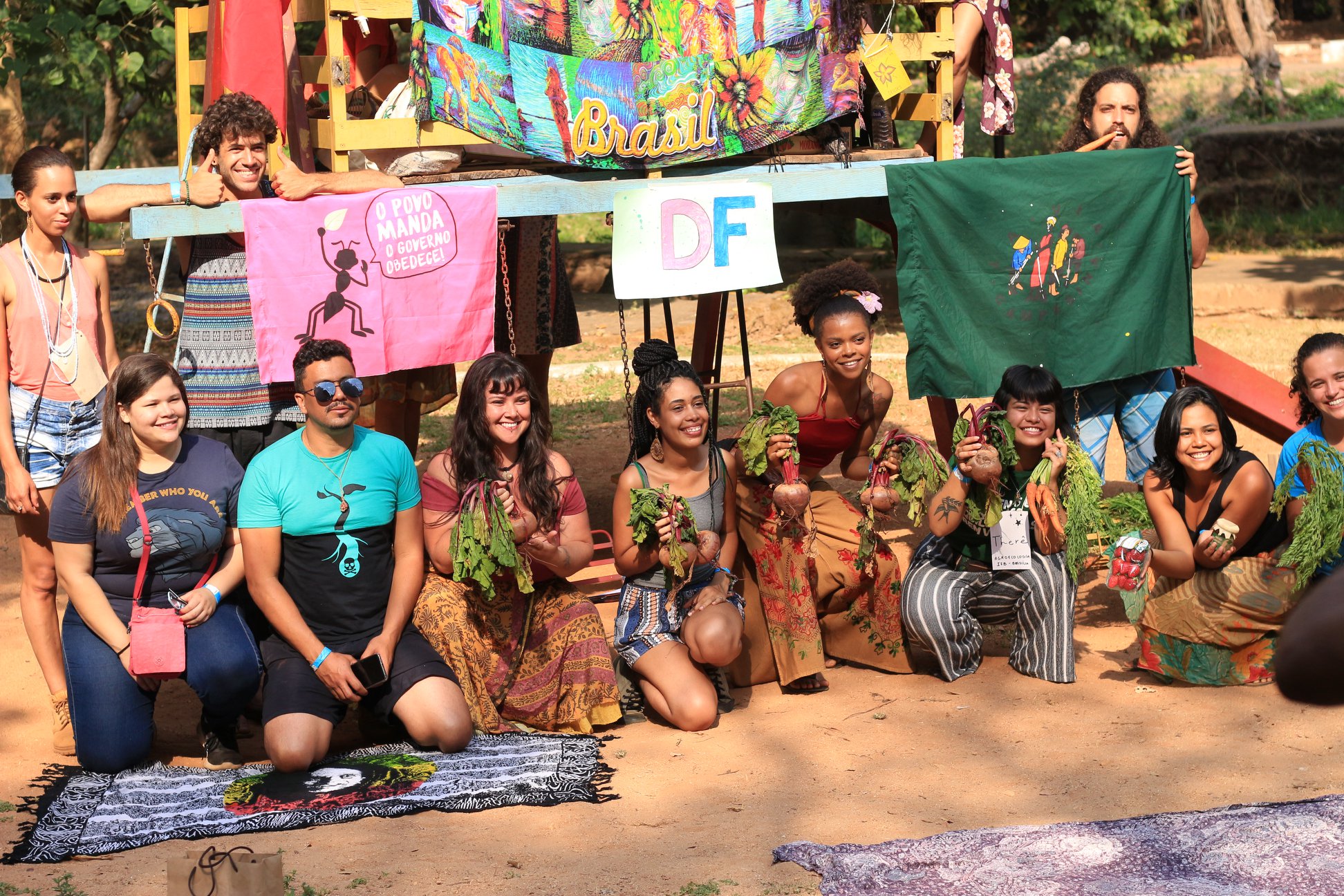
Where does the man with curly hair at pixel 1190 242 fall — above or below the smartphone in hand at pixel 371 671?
above

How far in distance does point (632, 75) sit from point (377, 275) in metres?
1.38

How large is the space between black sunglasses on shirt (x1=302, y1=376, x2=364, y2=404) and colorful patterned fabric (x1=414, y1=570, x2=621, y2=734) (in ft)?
2.57

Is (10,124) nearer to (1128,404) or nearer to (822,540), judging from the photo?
(822,540)

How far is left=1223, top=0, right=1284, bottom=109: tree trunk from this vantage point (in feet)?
66.2

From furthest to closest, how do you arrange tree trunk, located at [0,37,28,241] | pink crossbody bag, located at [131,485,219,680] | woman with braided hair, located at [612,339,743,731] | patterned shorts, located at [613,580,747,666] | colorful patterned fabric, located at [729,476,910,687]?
1. tree trunk, located at [0,37,28,241]
2. colorful patterned fabric, located at [729,476,910,687]
3. patterned shorts, located at [613,580,747,666]
4. woman with braided hair, located at [612,339,743,731]
5. pink crossbody bag, located at [131,485,219,680]

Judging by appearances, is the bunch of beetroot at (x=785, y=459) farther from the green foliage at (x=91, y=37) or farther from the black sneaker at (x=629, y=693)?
the green foliage at (x=91, y=37)

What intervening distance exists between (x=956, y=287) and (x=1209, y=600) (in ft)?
5.90

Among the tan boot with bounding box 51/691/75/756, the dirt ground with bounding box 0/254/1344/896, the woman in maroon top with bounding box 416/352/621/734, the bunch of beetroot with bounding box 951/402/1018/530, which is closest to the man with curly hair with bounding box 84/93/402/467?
the woman in maroon top with bounding box 416/352/621/734

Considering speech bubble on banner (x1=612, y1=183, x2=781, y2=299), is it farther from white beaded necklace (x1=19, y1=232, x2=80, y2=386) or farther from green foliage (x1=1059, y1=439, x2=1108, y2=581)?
white beaded necklace (x1=19, y1=232, x2=80, y2=386)

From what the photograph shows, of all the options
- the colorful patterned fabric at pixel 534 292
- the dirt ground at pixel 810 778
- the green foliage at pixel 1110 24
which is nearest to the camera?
the dirt ground at pixel 810 778

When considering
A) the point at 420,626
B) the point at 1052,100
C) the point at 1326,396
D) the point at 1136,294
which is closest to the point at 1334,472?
the point at 1326,396

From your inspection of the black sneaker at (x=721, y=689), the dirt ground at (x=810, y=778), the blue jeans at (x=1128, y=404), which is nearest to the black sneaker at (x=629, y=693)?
the dirt ground at (x=810, y=778)

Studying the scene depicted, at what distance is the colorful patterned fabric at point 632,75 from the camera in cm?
562

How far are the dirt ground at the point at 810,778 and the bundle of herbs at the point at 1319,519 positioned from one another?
56cm
